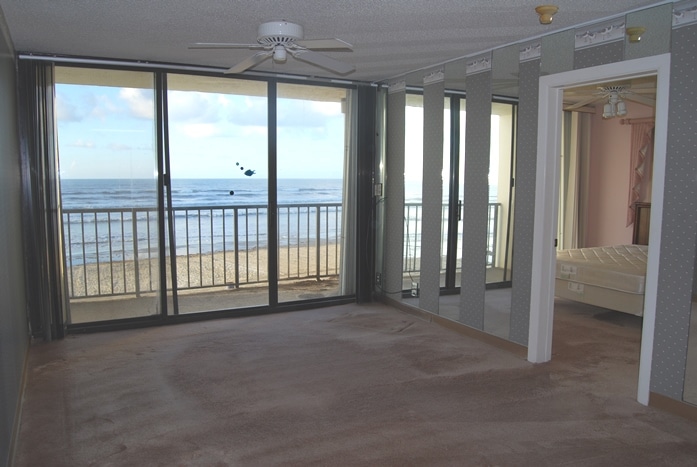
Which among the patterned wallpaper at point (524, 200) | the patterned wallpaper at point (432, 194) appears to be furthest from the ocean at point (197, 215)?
the patterned wallpaper at point (524, 200)

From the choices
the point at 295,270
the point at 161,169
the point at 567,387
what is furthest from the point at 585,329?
the point at 161,169

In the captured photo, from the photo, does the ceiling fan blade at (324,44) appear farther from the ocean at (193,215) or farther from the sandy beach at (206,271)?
the sandy beach at (206,271)

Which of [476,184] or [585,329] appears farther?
[585,329]

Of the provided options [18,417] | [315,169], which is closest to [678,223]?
[315,169]

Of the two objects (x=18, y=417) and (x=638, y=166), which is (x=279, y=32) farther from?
(x=638, y=166)

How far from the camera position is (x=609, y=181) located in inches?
282

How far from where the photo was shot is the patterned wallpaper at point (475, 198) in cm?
→ 418

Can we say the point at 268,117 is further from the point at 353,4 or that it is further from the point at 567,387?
the point at 567,387

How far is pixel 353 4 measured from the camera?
2.93 meters

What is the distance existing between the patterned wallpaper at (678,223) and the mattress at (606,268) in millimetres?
1659

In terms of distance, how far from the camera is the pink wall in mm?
6988

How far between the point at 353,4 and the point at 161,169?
2.46 meters

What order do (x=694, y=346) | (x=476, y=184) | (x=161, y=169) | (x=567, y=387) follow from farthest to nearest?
(x=161, y=169) → (x=476, y=184) → (x=567, y=387) → (x=694, y=346)

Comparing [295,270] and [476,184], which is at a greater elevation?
[476,184]
